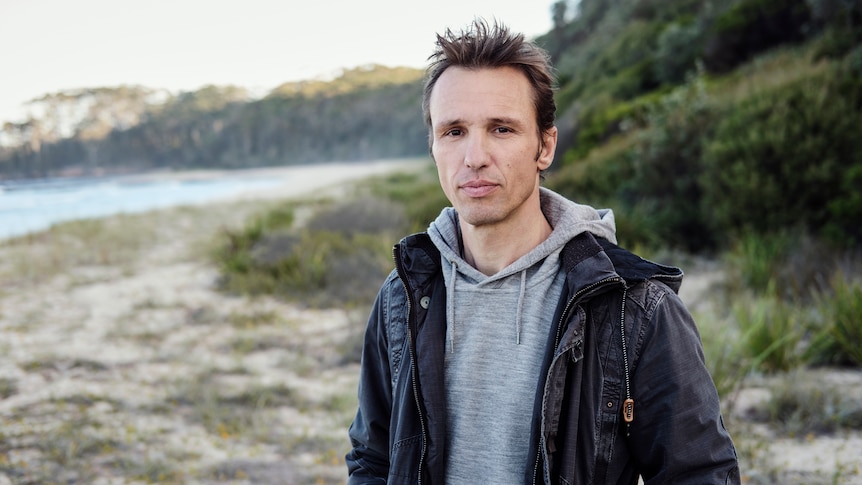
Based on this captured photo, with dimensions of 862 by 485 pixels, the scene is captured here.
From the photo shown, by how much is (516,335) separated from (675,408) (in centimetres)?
44

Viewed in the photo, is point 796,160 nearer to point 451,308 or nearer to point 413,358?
point 451,308

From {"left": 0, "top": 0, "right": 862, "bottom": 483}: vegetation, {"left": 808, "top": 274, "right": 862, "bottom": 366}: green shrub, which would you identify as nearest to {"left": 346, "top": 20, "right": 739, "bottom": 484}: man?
{"left": 0, "top": 0, "right": 862, "bottom": 483}: vegetation

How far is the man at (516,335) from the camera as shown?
150 cm

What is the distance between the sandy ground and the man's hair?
10.2 ft

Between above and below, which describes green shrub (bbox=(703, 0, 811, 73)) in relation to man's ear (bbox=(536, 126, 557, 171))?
above

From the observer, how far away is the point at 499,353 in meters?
1.71

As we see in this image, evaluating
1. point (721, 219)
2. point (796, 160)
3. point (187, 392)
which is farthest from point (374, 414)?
point (721, 219)

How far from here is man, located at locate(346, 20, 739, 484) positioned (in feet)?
4.91

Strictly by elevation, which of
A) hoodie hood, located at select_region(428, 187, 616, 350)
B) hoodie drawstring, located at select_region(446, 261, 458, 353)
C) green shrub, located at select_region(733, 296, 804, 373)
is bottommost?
green shrub, located at select_region(733, 296, 804, 373)

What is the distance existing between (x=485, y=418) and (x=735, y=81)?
11763 mm

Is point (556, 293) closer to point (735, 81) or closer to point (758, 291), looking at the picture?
point (758, 291)

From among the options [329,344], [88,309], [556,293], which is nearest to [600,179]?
[329,344]

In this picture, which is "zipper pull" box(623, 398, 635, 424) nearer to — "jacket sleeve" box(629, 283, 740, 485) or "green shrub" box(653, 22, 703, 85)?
"jacket sleeve" box(629, 283, 740, 485)

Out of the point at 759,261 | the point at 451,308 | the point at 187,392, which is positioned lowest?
the point at 187,392
